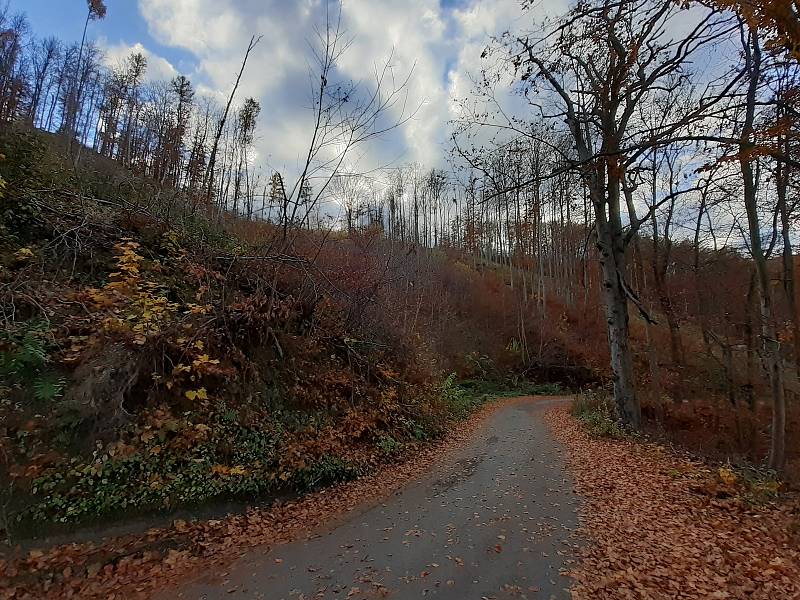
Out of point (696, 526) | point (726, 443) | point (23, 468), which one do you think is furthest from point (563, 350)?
point (23, 468)

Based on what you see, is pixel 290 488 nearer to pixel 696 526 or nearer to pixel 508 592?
pixel 508 592

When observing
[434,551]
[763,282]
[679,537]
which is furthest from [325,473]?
[763,282]

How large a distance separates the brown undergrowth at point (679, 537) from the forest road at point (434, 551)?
331mm

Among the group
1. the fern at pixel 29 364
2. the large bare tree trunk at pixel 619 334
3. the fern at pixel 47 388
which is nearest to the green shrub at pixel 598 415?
the large bare tree trunk at pixel 619 334

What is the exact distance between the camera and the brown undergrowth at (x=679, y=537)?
3.72 meters

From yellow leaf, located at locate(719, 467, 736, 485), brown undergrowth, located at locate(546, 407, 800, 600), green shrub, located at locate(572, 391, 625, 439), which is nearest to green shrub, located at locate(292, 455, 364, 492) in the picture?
brown undergrowth, located at locate(546, 407, 800, 600)

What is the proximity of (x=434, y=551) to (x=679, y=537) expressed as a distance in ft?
9.23

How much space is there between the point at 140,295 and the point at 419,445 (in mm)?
6284

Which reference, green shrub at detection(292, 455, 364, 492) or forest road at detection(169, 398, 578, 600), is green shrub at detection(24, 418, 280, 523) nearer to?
green shrub at detection(292, 455, 364, 492)

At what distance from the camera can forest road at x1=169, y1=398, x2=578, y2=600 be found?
383 cm

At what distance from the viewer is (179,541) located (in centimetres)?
472

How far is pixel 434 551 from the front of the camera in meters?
4.51

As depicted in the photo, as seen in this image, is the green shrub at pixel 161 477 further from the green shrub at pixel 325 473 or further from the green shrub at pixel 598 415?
the green shrub at pixel 598 415

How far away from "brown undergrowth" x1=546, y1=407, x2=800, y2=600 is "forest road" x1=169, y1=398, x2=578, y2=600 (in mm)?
331
